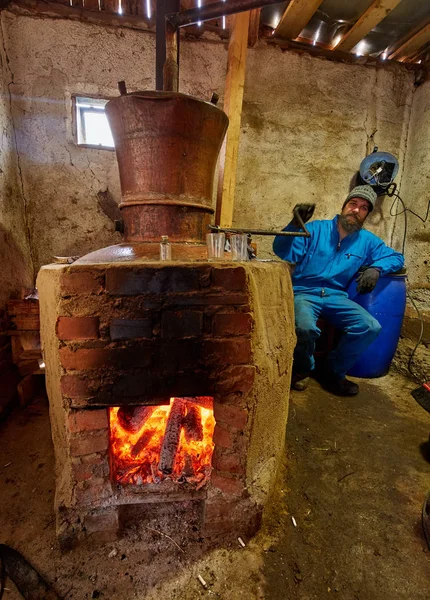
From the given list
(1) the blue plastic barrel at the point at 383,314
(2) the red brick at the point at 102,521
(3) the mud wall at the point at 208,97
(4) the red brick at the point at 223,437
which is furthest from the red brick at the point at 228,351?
(3) the mud wall at the point at 208,97

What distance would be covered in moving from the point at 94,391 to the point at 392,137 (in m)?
3.87

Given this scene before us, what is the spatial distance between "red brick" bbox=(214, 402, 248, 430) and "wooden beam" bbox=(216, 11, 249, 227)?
1.70 meters

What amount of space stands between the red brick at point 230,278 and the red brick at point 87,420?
2.37 feet

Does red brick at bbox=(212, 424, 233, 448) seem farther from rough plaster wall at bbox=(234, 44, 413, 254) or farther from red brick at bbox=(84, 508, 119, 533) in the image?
rough plaster wall at bbox=(234, 44, 413, 254)

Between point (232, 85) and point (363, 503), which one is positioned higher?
point (232, 85)

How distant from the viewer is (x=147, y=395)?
120 centimetres

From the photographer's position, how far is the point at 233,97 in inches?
93.3

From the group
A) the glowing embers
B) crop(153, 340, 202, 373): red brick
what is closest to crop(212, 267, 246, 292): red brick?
crop(153, 340, 202, 373): red brick

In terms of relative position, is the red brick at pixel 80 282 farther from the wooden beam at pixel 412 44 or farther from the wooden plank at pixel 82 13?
the wooden beam at pixel 412 44

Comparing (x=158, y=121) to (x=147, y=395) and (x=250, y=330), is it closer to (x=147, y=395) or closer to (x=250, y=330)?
(x=250, y=330)

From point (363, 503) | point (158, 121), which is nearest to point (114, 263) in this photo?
point (158, 121)

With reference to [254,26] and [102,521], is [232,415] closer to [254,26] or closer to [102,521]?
[102,521]

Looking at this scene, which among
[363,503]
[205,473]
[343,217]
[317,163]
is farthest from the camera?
[317,163]

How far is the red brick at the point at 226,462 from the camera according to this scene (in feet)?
4.25
